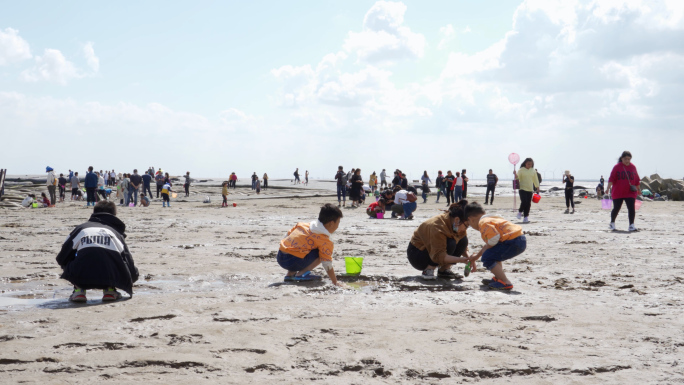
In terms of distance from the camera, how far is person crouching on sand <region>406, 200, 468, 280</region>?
6.53m

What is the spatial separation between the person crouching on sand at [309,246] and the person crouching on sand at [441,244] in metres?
1.06

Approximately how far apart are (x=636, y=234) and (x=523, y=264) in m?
5.10

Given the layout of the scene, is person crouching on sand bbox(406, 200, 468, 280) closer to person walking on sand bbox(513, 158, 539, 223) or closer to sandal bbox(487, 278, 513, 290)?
sandal bbox(487, 278, 513, 290)

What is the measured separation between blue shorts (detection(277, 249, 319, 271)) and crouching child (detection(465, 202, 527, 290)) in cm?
183

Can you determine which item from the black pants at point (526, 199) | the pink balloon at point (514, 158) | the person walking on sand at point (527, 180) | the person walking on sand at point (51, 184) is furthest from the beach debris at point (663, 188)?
the person walking on sand at point (51, 184)

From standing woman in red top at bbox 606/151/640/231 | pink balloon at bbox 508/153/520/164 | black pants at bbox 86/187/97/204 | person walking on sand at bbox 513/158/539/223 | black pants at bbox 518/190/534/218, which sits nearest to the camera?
standing woman in red top at bbox 606/151/640/231

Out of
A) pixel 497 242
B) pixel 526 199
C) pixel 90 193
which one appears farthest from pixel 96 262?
pixel 90 193

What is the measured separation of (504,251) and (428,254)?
38.3 inches

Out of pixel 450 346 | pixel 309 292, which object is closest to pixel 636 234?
pixel 309 292

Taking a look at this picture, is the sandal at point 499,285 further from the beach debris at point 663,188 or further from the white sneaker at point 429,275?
the beach debris at point 663,188

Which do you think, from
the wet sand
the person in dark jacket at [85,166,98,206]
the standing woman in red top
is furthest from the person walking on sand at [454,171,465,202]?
the wet sand

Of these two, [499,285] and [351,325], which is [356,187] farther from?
[351,325]

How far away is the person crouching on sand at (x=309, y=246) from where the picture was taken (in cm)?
647

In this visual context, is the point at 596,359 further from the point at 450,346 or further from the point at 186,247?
the point at 186,247
